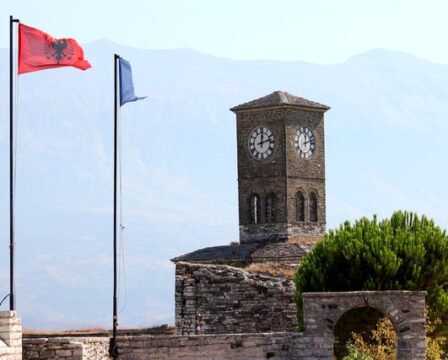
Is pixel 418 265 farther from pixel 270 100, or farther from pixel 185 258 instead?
pixel 270 100

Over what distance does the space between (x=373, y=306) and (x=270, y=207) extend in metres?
52.7

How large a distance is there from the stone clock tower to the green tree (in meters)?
41.0

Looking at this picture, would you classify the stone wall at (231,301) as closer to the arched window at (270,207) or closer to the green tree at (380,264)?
the green tree at (380,264)

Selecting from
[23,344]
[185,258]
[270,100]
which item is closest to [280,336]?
[23,344]

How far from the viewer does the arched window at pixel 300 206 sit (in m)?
98.6

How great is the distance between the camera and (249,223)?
98.4 meters

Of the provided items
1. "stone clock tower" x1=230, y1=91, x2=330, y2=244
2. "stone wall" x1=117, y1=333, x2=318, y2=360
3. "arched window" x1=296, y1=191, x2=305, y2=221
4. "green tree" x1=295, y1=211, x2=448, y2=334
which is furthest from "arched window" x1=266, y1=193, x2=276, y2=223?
"stone wall" x1=117, y1=333, x2=318, y2=360

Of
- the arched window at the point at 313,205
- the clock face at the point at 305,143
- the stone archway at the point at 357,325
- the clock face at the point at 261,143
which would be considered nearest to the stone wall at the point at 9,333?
the stone archway at the point at 357,325

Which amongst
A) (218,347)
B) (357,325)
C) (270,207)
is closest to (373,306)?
(218,347)

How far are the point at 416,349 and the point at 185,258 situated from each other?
43.2 metres

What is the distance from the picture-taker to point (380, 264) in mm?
52906

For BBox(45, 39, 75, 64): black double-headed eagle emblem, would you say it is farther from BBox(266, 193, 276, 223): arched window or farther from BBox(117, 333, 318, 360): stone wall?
BBox(266, 193, 276, 223): arched window

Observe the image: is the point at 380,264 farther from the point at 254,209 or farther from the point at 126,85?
the point at 254,209

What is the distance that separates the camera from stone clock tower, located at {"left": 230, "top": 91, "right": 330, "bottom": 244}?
9712 cm
